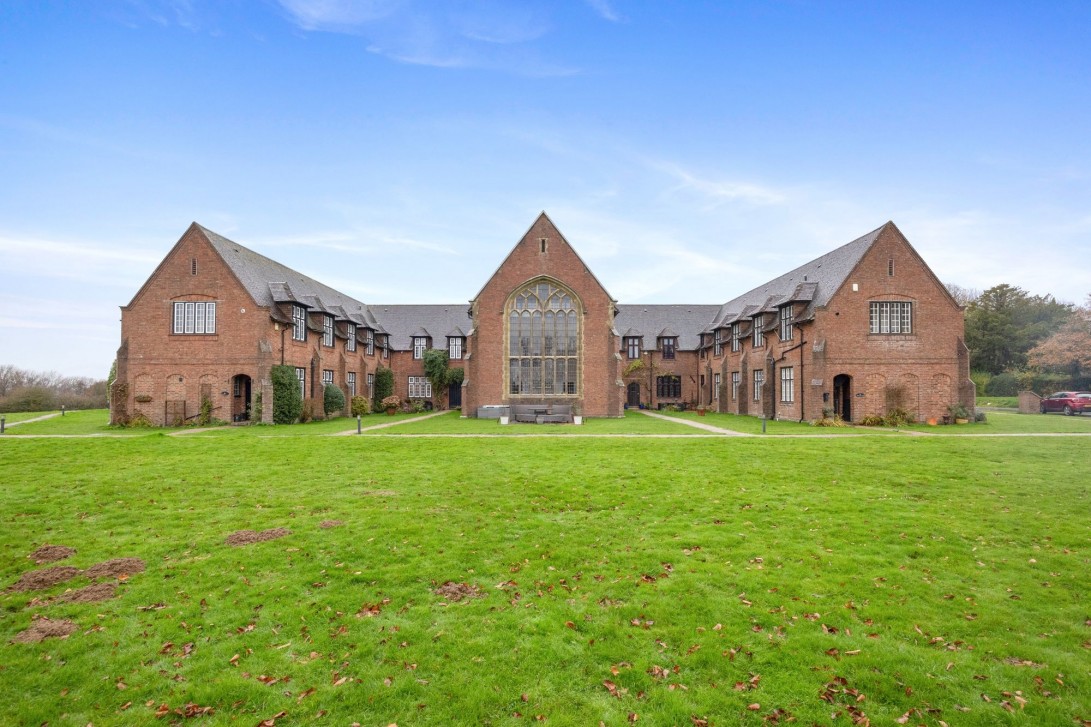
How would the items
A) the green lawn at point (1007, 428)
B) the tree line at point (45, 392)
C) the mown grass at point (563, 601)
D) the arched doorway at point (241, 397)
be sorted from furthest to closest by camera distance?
the tree line at point (45, 392), the arched doorway at point (241, 397), the green lawn at point (1007, 428), the mown grass at point (563, 601)

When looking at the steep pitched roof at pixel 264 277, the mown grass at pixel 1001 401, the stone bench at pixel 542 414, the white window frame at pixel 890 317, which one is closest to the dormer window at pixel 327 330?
the steep pitched roof at pixel 264 277

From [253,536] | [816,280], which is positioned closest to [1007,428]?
[816,280]

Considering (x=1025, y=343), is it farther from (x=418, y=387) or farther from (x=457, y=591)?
(x=457, y=591)

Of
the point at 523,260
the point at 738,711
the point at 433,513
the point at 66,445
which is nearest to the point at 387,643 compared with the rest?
the point at 738,711

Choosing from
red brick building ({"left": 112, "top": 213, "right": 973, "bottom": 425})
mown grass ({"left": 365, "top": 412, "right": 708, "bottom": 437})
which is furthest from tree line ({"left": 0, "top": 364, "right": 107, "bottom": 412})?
mown grass ({"left": 365, "top": 412, "right": 708, "bottom": 437})

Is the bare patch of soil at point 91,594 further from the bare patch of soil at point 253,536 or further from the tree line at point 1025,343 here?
the tree line at point 1025,343

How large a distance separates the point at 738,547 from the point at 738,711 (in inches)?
162

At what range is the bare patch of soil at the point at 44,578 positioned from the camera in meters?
6.98

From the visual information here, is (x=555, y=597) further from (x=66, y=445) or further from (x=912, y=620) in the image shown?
(x=66, y=445)

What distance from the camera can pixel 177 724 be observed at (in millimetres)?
4410

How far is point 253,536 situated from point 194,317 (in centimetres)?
2817

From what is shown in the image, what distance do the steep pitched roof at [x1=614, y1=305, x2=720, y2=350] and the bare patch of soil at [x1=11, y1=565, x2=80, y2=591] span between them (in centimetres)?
4681

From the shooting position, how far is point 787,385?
33.7 meters

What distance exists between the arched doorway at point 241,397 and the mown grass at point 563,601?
19.0 metres
